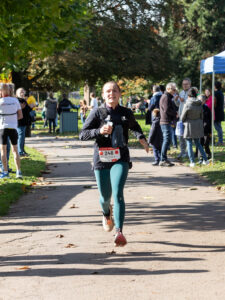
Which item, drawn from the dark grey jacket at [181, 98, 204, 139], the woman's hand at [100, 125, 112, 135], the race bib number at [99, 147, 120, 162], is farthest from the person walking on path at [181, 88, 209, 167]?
the woman's hand at [100, 125, 112, 135]

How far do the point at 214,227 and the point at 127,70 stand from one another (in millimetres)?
25465

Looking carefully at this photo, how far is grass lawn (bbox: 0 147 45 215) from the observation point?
9602mm

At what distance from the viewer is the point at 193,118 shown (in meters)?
13.8

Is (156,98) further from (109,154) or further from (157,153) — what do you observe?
(109,154)

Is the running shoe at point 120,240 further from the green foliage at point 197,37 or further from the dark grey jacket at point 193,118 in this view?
the green foliage at point 197,37

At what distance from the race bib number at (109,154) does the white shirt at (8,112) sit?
578cm

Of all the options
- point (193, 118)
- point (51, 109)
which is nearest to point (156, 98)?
point (193, 118)

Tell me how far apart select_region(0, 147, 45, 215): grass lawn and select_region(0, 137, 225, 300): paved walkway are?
19 centimetres

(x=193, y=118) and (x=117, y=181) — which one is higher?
(x=193, y=118)

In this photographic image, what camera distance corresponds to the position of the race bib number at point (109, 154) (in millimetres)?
6465

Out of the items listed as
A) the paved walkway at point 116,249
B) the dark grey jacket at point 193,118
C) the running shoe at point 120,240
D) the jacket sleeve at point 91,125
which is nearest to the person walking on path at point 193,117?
the dark grey jacket at point 193,118

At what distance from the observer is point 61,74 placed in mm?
30625

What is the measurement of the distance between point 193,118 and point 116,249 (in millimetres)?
7883

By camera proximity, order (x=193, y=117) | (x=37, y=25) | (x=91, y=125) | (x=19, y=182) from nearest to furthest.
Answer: (x=91, y=125)
(x=37, y=25)
(x=19, y=182)
(x=193, y=117)
